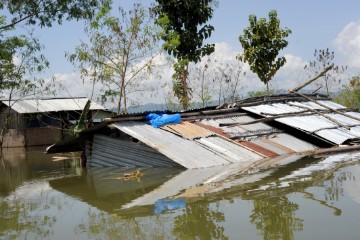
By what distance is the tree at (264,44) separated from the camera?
20.7 metres

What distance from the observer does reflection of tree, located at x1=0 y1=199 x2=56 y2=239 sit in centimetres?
619

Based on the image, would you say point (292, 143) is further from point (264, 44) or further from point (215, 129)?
point (264, 44)

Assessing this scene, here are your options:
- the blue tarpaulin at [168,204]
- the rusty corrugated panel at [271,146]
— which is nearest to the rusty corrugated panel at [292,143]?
the rusty corrugated panel at [271,146]

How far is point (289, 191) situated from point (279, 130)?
7006 mm

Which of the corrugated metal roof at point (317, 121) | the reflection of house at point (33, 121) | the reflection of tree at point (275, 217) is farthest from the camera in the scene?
the reflection of house at point (33, 121)

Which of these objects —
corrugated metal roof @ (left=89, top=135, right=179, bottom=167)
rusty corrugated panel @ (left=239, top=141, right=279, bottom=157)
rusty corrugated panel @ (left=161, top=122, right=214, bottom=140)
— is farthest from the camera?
rusty corrugated panel @ (left=161, top=122, right=214, bottom=140)

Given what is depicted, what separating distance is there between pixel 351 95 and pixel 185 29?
417 inches

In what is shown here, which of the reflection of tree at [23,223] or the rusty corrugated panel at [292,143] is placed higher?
the rusty corrugated panel at [292,143]

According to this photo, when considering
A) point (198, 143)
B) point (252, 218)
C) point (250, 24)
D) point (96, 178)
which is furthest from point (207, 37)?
point (252, 218)

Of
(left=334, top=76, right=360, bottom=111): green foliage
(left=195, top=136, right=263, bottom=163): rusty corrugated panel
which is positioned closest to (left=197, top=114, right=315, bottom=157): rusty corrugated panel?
(left=195, top=136, right=263, bottom=163): rusty corrugated panel

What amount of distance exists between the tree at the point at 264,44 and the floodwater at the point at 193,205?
10139mm

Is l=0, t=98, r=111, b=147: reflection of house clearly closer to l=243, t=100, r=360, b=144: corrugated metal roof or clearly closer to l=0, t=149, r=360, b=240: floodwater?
l=243, t=100, r=360, b=144: corrugated metal roof

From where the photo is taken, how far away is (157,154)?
39.0 ft

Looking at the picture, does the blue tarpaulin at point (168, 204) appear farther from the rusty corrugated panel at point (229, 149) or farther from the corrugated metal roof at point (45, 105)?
the corrugated metal roof at point (45, 105)
